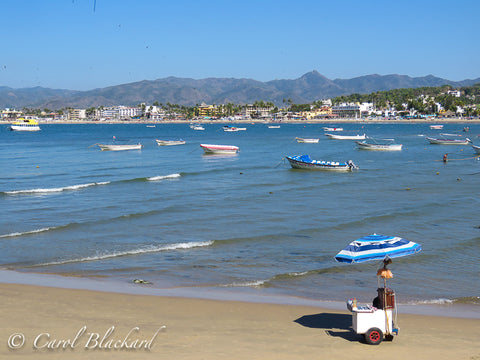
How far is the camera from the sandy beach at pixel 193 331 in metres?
11.0

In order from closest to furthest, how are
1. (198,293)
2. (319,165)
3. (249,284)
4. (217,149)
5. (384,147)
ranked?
(198,293)
(249,284)
(319,165)
(217,149)
(384,147)

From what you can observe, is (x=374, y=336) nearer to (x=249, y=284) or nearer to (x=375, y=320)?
(x=375, y=320)

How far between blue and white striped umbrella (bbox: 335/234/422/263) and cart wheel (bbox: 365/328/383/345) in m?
1.62

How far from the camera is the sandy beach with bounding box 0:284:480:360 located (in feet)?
36.0

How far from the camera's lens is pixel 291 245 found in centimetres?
2245

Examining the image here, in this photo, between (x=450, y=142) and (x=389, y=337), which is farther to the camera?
(x=450, y=142)

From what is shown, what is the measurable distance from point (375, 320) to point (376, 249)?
169cm

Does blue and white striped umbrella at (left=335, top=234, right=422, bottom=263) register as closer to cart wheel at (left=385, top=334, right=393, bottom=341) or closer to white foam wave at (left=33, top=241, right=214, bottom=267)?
cart wheel at (left=385, top=334, right=393, bottom=341)

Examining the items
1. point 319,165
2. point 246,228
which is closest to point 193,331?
point 246,228

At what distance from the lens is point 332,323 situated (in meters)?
13.3

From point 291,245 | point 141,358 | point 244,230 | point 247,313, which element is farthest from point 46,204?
point 141,358

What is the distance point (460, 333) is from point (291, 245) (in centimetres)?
1030

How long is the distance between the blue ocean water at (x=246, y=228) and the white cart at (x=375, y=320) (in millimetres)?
4071

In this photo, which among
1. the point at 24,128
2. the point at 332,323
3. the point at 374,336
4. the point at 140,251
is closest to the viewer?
the point at 374,336
